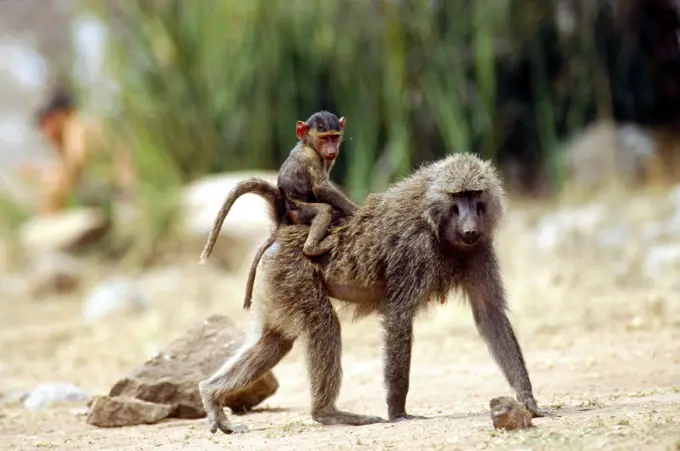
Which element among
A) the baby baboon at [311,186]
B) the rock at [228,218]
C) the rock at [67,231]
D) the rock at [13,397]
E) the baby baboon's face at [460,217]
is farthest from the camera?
the rock at [67,231]

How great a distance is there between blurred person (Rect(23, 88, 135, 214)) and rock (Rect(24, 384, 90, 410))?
6048mm

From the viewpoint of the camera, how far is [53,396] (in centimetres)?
601

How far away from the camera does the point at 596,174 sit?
10977 mm

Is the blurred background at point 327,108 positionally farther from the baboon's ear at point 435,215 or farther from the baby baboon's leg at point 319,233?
the baboon's ear at point 435,215

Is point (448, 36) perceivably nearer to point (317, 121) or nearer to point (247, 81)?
point (247, 81)

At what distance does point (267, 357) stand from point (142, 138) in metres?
7.43

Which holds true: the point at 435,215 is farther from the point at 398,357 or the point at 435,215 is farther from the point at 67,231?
the point at 67,231

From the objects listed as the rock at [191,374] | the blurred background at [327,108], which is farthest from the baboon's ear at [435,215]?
the blurred background at [327,108]

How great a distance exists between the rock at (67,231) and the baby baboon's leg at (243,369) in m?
7.80

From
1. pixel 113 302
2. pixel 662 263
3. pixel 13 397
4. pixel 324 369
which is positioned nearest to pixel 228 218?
pixel 113 302

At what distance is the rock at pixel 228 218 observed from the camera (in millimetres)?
10391

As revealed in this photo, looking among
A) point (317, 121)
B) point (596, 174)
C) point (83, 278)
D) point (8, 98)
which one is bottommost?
point (317, 121)

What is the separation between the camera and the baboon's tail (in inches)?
184

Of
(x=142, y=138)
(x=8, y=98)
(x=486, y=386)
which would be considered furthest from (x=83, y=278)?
(x=8, y=98)
